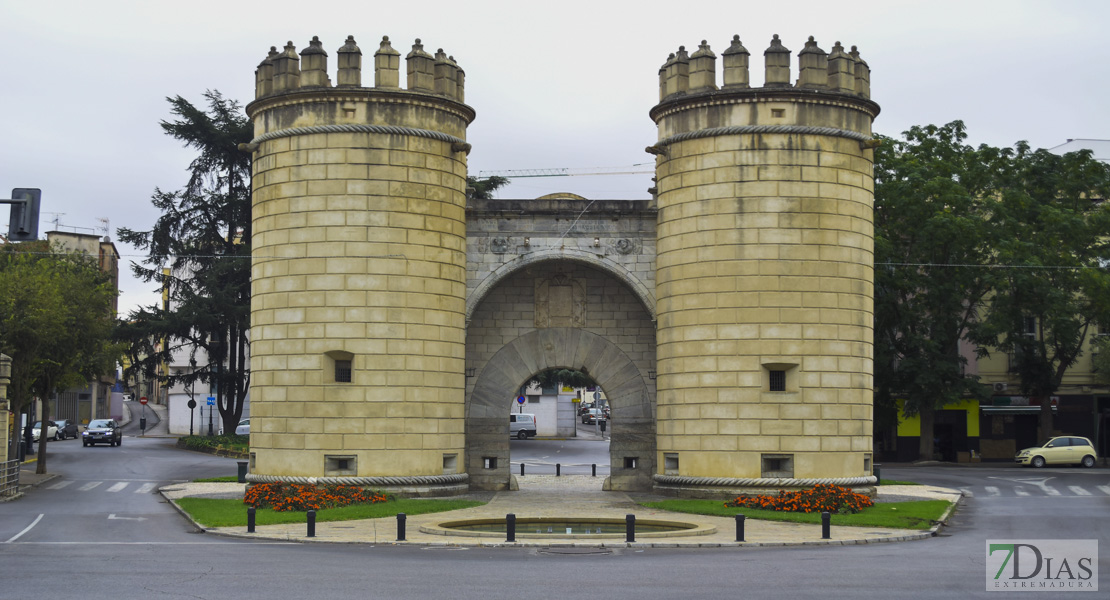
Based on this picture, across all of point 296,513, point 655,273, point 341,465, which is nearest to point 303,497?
point 296,513

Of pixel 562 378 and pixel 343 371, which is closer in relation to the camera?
pixel 343 371

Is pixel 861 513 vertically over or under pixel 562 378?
under

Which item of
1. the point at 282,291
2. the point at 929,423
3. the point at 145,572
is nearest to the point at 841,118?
the point at 282,291

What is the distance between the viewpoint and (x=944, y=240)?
43.8 m

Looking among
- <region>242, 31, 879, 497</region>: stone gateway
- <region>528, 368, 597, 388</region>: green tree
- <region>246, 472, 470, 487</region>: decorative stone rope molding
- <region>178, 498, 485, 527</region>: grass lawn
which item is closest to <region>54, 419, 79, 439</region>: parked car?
<region>528, 368, 597, 388</region>: green tree

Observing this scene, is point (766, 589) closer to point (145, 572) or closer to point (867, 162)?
point (145, 572)

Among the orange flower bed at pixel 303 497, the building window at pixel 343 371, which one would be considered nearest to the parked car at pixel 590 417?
the building window at pixel 343 371

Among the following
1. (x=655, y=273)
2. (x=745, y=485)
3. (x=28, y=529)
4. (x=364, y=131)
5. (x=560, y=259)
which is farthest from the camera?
(x=560, y=259)

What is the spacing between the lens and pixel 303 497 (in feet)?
82.5

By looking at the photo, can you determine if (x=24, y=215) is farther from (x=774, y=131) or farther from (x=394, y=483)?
(x=774, y=131)

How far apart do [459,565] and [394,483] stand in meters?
10.6

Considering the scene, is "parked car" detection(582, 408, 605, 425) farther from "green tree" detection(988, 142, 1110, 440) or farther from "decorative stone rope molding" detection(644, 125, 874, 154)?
"decorative stone rope molding" detection(644, 125, 874, 154)

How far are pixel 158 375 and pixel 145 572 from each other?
38.1m

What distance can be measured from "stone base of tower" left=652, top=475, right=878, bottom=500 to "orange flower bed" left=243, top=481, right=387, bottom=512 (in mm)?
7146
